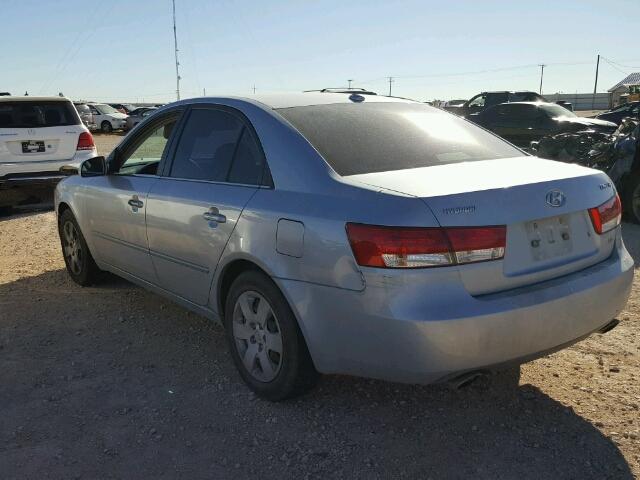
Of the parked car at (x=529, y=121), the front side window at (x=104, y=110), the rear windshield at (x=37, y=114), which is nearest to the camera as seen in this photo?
the rear windshield at (x=37, y=114)

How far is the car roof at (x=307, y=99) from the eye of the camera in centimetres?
368

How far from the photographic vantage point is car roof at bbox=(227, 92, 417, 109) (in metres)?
3.68

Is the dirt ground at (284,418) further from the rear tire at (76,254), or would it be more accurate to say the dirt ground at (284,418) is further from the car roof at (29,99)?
the car roof at (29,99)

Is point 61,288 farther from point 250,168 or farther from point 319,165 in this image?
point 319,165

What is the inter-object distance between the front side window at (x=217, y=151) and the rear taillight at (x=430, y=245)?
3.11 ft

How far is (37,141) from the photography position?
966cm

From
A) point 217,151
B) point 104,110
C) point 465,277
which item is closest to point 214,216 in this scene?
point 217,151

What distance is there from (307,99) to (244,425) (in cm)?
192

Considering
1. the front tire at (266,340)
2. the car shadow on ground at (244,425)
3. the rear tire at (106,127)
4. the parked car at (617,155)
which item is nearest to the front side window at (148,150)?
the car shadow on ground at (244,425)

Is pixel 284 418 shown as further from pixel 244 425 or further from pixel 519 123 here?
pixel 519 123

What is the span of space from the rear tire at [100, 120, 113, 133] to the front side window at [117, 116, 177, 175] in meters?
33.8

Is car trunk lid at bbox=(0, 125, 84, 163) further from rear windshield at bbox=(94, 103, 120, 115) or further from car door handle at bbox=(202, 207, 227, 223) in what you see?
rear windshield at bbox=(94, 103, 120, 115)

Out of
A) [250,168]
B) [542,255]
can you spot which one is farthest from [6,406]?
[542,255]

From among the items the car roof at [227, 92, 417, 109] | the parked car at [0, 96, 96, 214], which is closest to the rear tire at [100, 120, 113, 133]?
the parked car at [0, 96, 96, 214]
